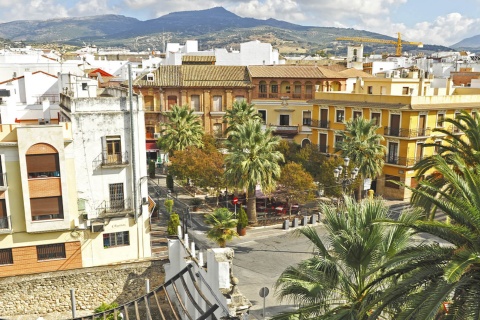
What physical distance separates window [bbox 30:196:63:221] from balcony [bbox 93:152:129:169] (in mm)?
2557

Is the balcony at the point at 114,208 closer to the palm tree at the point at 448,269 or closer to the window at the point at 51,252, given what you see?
the window at the point at 51,252

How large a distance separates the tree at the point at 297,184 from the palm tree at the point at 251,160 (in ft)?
4.13

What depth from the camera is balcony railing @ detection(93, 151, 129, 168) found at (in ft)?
76.1

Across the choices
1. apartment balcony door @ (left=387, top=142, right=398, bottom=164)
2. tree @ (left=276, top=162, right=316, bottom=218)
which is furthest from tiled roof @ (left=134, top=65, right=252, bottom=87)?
tree @ (left=276, top=162, right=316, bottom=218)

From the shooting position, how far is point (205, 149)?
41.3 metres

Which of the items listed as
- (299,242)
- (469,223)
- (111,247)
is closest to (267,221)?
(299,242)

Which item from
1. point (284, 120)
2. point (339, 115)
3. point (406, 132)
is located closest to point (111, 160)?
point (406, 132)

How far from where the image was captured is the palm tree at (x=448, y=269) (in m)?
7.93

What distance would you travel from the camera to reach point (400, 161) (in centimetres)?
3775

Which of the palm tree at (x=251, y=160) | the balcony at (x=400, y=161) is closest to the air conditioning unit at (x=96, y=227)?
the palm tree at (x=251, y=160)

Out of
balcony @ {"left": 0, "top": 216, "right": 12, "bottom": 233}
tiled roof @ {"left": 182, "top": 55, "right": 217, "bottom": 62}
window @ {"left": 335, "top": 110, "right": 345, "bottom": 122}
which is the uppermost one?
tiled roof @ {"left": 182, "top": 55, "right": 217, "bottom": 62}

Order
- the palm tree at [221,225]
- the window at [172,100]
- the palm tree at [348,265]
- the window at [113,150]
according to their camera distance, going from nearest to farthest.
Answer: the palm tree at [348,265], the palm tree at [221,225], the window at [113,150], the window at [172,100]

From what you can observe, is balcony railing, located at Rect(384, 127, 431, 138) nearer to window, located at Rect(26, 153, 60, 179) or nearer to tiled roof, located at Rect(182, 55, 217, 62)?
window, located at Rect(26, 153, 60, 179)

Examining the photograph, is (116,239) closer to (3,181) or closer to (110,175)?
(110,175)
